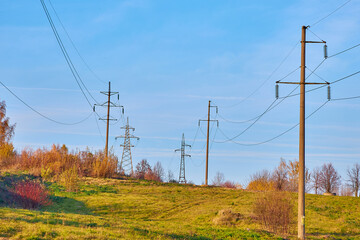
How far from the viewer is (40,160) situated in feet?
145

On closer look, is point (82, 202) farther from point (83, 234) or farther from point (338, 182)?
point (338, 182)

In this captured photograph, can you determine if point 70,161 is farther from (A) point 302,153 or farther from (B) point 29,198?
(A) point 302,153

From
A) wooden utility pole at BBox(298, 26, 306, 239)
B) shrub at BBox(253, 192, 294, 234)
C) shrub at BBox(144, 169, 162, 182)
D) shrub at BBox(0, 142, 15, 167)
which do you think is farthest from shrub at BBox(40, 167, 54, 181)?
shrub at BBox(144, 169, 162, 182)

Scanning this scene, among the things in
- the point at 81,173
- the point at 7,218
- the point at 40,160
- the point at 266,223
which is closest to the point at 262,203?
the point at 266,223

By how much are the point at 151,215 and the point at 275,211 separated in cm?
836

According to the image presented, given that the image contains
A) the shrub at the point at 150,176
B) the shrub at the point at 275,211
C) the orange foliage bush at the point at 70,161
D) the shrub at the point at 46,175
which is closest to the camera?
the shrub at the point at 275,211

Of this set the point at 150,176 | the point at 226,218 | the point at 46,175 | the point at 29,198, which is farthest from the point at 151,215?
the point at 150,176

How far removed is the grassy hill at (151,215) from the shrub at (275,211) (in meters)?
0.64

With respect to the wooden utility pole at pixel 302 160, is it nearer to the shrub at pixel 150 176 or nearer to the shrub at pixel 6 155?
the shrub at pixel 6 155

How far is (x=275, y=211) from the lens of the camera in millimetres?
21609

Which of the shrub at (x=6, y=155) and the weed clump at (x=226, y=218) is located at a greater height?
the shrub at (x=6, y=155)

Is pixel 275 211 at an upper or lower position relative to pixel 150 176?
lower

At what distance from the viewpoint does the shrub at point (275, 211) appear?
21609 millimetres

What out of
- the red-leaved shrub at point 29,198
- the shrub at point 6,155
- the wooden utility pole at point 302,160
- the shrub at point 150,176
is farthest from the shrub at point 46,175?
the shrub at point 150,176
